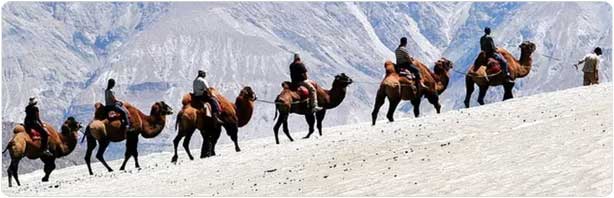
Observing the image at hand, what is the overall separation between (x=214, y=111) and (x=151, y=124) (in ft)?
8.80

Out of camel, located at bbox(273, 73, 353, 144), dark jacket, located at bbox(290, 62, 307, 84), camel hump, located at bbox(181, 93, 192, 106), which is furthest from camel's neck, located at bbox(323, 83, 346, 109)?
camel hump, located at bbox(181, 93, 192, 106)

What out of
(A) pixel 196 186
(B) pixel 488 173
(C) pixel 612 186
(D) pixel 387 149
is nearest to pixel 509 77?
(D) pixel 387 149

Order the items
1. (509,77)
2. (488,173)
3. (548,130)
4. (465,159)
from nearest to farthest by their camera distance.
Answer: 1. (488,173)
2. (465,159)
3. (548,130)
4. (509,77)

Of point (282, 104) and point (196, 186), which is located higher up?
point (282, 104)

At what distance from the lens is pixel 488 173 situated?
73.8 ft

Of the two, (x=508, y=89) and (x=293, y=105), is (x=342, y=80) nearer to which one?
(x=293, y=105)

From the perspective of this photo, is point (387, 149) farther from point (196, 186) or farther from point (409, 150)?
point (196, 186)

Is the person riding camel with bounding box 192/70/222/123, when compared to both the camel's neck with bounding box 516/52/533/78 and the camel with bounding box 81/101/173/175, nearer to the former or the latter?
the camel with bounding box 81/101/173/175

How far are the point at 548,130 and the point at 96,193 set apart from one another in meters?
9.69

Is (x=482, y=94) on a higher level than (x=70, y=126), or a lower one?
higher

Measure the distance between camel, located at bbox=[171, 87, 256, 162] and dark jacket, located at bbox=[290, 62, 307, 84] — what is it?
135 centimetres

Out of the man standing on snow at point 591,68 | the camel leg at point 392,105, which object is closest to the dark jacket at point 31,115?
the camel leg at point 392,105

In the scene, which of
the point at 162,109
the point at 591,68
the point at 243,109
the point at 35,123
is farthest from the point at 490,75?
the point at 35,123

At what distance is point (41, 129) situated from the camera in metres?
36.5
